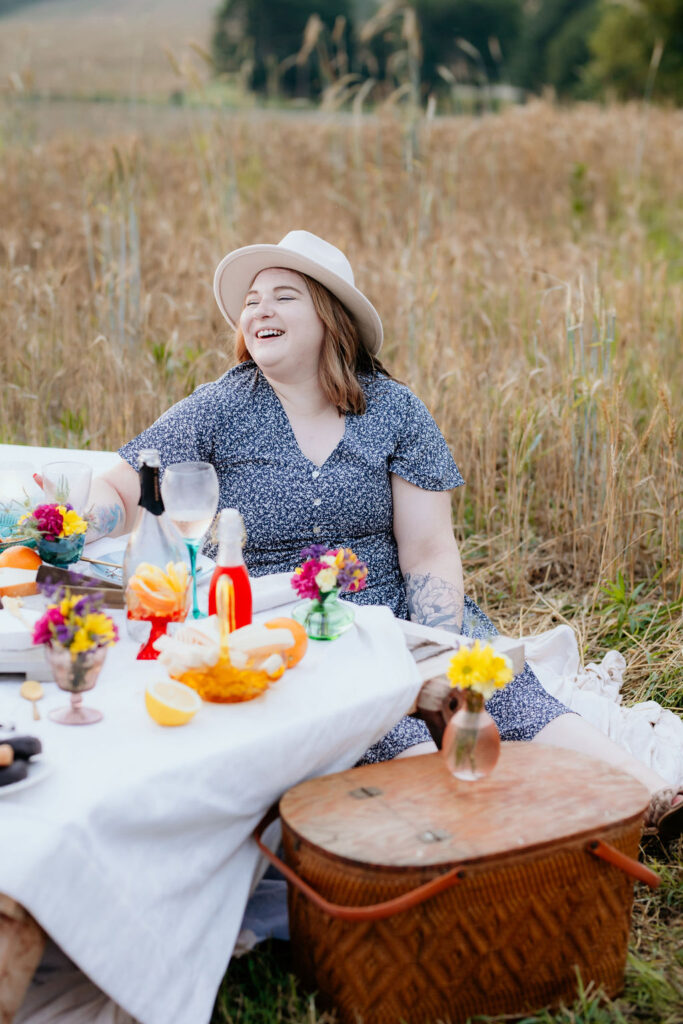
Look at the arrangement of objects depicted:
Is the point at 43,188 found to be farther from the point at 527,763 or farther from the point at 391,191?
the point at 527,763

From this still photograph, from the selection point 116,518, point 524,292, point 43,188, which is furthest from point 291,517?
point 43,188

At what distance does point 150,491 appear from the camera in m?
1.66

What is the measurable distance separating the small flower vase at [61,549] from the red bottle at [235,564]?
34 centimetres

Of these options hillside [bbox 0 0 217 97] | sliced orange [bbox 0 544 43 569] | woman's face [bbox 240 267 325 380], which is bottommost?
sliced orange [bbox 0 544 43 569]

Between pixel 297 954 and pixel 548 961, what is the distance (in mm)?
387

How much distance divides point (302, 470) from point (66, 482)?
23.0 inches

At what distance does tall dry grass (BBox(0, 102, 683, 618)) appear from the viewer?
3262 millimetres

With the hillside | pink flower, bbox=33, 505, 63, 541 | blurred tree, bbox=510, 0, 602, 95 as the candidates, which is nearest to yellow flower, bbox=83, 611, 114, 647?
pink flower, bbox=33, 505, 63, 541

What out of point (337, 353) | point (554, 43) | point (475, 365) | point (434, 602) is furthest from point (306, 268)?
point (554, 43)

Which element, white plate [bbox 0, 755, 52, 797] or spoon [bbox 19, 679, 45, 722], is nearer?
white plate [bbox 0, 755, 52, 797]

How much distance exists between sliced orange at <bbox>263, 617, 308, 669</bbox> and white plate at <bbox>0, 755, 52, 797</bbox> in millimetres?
390

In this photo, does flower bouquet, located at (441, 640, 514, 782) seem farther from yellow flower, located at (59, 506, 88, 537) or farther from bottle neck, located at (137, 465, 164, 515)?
yellow flower, located at (59, 506, 88, 537)

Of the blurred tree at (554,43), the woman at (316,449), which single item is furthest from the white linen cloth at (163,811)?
the blurred tree at (554,43)

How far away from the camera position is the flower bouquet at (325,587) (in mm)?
1637
